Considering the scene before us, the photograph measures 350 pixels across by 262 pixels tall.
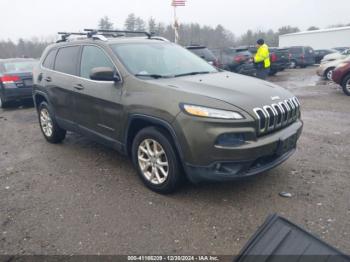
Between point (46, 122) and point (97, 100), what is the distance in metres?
2.17

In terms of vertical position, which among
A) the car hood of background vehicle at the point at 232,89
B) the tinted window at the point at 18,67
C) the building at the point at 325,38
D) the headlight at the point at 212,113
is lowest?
the headlight at the point at 212,113

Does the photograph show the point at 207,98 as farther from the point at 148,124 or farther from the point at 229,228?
the point at 229,228

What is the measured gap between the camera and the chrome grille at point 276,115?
10.8ft

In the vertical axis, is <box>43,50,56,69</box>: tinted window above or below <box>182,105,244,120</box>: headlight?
above

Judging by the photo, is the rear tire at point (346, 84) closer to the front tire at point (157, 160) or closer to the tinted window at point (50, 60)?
the front tire at point (157, 160)

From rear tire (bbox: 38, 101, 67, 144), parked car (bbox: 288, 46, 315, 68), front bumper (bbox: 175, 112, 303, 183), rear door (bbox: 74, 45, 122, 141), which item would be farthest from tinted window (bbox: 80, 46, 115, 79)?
parked car (bbox: 288, 46, 315, 68)

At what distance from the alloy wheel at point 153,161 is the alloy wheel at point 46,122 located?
2654 mm

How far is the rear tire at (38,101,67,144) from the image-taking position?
5668 millimetres

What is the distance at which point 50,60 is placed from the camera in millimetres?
5594

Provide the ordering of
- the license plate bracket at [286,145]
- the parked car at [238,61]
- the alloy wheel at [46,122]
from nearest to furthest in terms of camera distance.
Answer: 1. the license plate bracket at [286,145]
2. the alloy wheel at [46,122]
3. the parked car at [238,61]

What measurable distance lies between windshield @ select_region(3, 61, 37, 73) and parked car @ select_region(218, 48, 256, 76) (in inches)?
314

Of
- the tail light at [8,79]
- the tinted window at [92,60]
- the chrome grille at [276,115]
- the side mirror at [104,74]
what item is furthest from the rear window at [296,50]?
the side mirror at [104,74]

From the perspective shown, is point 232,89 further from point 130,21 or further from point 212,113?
point 130,21

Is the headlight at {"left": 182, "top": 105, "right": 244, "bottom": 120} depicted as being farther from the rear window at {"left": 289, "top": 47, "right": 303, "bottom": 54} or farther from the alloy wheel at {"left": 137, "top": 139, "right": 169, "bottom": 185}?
the rear window at {"left": 289, "top": 47, "right": 303, "bottom": 54}
